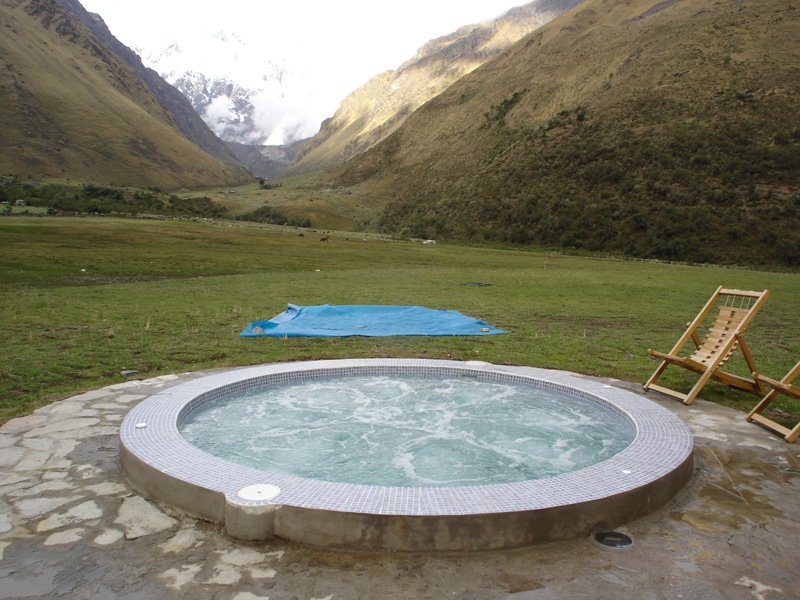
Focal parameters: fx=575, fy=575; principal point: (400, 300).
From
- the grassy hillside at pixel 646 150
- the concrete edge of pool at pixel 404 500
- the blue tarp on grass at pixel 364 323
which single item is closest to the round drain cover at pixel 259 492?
the concrete edge of pool at pixel 404 500

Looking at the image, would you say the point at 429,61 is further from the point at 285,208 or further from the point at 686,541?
the point at 686,541

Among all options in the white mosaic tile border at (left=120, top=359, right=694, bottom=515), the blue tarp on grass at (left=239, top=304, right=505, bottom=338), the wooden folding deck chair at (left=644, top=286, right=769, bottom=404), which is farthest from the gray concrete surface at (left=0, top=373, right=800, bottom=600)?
the blue tarp on grass at (left=239, top=304, right=505, bottom=338)

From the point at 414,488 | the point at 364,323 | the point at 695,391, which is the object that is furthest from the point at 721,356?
the point at 364,323

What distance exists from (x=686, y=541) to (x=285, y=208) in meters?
74.7

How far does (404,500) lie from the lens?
346 centimetres

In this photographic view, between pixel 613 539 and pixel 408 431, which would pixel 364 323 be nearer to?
pixel 408 431

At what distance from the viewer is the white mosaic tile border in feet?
11.2

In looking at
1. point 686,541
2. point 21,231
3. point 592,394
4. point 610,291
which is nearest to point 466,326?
point 592,394

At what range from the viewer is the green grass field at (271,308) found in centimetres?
791

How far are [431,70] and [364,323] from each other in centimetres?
17455

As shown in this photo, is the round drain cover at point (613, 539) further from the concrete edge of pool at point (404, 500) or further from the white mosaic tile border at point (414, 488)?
the white mosaic tile border at point (414, 488)

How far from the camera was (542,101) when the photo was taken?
67188 mm

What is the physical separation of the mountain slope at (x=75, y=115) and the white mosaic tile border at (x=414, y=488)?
9075 centimetres

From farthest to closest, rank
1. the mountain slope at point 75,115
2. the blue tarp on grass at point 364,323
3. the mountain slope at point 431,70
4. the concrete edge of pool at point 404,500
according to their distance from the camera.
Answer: the mountain slope at point 431,70 → the mountain slope at point 75,115 → the blue tarp on grass at point 364,323 → the concrete edge of pool at point 404,500
